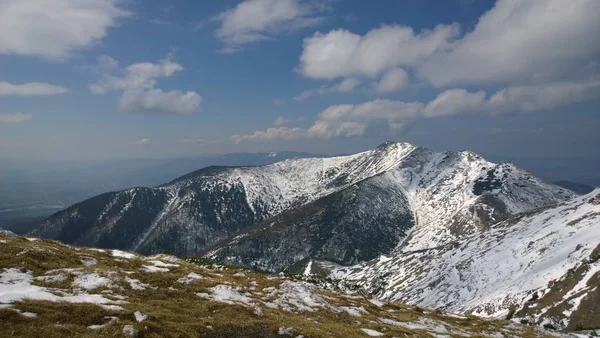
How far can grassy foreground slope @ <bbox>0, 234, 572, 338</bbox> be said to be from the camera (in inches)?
989

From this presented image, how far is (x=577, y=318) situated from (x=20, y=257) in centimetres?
20839

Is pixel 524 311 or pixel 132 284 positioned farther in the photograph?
pixel 524 311

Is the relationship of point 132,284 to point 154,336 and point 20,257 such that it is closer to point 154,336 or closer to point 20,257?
point 20,257

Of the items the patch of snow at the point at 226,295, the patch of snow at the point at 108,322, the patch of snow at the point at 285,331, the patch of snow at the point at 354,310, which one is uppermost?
the patch of snow at the point at 108,322

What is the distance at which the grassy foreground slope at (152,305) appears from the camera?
25.1 m

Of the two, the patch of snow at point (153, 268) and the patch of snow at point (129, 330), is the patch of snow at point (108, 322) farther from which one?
the patch of snow at point (153, 268)

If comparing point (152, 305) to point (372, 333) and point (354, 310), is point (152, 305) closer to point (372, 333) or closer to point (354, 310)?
point (372, 333)

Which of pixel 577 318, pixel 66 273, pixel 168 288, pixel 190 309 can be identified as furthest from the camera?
pixel 577 318

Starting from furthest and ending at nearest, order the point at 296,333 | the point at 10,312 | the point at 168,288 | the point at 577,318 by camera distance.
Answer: the point at 577,318
the point at 168,288
the point at 296,333
the point at 10,312

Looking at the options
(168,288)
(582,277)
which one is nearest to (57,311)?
(168,288)

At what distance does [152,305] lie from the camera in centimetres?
3356

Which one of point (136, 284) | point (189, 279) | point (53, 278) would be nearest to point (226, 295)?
point (189, 279)

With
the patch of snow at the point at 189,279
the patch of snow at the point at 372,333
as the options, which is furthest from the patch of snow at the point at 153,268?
the patch of snow at the point at 372,333

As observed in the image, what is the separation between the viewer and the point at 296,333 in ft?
103
